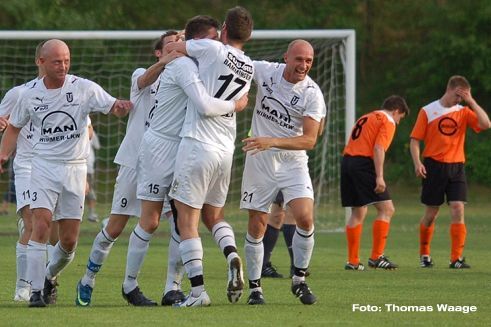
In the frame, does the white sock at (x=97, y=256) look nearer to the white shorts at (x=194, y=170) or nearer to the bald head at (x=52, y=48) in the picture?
the white shorts at (x=194, y=170)

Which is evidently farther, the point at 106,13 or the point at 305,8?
the point at 305,8

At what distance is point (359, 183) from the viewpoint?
1515 centimetres

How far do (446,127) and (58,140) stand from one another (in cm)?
659

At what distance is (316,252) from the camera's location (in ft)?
56.2

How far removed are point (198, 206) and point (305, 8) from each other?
32.0 metres

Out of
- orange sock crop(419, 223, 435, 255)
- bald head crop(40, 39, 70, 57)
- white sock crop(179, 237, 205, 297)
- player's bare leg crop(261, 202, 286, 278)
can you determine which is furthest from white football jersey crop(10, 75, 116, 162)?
orange sock crop(419, 223, 435, 255)

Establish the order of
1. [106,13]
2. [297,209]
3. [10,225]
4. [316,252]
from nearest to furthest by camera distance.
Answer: [297,209], [316,252], [10,225], [106,13]

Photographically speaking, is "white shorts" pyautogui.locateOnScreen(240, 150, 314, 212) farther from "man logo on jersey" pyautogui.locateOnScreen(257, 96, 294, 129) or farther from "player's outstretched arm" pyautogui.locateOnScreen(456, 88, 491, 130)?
"player's outstretched arm" pyautogui.locateOnScreen(456, 88, 491, 130)

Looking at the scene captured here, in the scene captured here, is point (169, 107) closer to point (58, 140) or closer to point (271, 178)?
point (58, 140)

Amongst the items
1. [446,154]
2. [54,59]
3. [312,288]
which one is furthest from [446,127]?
[54,59]

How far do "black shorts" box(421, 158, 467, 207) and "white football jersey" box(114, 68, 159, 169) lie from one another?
578cm

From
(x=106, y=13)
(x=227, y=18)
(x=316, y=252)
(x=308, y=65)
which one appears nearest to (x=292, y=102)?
(x=308, y=65)

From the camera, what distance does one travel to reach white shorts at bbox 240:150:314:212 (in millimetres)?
10344

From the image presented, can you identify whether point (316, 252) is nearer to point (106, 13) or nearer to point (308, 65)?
point (308, 65)
